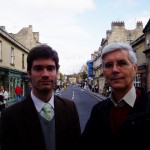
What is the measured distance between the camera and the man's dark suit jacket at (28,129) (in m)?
2.62

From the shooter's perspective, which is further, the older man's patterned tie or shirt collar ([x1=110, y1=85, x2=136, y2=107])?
the older man's patterned tie

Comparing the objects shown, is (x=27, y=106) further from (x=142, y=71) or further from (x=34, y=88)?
(x=142, y=71)

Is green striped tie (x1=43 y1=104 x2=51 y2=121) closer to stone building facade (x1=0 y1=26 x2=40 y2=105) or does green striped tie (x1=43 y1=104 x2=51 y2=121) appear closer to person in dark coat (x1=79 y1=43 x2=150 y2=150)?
person in dark coat (x1=79 y1=43 x2=150 y2=150)

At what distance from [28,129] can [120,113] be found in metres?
0.82

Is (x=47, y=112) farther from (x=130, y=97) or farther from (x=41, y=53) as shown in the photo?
(x=130, y=97)

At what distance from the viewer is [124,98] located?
101 inches

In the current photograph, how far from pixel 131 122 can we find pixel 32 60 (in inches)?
42.0

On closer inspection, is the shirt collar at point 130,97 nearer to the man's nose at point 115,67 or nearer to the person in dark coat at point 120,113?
the person in dark coat at point 120,113

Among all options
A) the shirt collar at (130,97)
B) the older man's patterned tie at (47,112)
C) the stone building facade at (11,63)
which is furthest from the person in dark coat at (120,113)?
the stone building facade at (11,63)

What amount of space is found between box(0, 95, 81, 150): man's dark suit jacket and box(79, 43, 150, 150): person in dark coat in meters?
0.18

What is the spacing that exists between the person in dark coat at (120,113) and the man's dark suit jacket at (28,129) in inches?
7.1

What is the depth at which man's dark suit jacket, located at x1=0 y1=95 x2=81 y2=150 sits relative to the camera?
2.62 meters

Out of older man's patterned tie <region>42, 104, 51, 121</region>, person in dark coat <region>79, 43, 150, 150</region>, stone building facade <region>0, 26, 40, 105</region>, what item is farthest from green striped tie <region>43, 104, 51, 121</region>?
stone building facade <region>0, 26, 40, 105</region>

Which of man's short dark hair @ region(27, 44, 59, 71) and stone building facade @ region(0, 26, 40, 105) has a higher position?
stone building facade @ region(0, 26, 40, 105)
